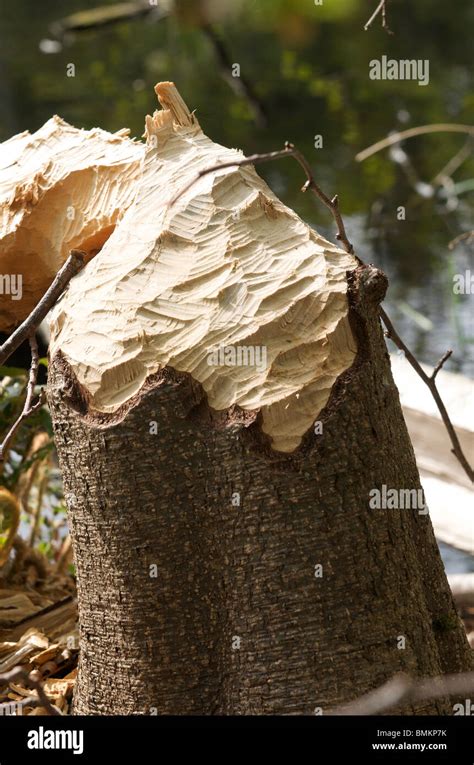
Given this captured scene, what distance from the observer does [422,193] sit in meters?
4.73

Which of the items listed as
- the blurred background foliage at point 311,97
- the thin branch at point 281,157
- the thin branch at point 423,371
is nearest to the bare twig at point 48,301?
the thin branch at point 281,157

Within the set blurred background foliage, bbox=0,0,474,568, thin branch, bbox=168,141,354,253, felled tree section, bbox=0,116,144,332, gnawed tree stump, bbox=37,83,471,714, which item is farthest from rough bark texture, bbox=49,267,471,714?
blurred background foliage, bbox=0,0,474,568

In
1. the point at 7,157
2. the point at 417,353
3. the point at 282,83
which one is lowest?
the point at 7,157

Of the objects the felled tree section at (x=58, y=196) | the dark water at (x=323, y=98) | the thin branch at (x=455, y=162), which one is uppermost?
the dark water at (x=323, y=98)

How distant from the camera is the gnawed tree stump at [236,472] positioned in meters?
1.15

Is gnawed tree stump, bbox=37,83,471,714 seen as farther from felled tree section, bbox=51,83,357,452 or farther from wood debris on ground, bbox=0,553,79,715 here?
wood debris on ground, bbox=0,553,79,715

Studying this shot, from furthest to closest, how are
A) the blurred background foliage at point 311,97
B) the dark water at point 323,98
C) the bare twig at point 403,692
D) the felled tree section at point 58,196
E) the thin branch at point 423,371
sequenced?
the dark water at point 323,98 → the blurred background foliage at point 311,97 → the felled tree section at point 58,196 → the thin branch at point 423,371 → the bare twig at point 403,692

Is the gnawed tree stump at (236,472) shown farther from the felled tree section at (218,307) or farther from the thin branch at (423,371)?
the thin branch at (423,371)

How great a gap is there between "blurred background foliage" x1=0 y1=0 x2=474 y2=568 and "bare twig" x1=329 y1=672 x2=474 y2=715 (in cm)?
107

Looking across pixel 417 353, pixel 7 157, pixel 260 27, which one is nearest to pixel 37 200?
pixel 7 157

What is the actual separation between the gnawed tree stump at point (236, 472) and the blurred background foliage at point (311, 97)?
0.87m

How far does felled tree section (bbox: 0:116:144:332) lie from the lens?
146 cm

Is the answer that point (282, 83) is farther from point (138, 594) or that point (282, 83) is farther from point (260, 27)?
point (138, 594)
